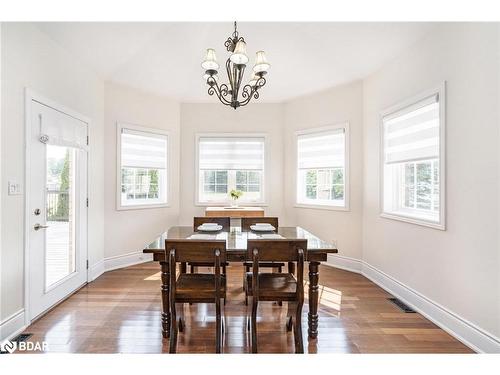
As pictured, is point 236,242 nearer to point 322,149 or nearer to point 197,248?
point 197,248

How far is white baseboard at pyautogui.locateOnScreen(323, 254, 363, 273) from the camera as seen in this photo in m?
3.99

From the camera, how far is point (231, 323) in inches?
96.7

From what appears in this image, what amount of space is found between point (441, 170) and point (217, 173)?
3.40m

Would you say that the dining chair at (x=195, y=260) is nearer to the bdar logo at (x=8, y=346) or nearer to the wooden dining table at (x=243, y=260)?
the wooden dining table at (x=243, y=260)

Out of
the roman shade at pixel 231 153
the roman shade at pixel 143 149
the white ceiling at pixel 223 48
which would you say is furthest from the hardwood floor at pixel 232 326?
the white ceiling at pixel 223 48

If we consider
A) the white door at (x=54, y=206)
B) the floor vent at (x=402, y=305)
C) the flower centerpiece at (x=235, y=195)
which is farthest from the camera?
the flower centerpiece at (x=235, y=195)

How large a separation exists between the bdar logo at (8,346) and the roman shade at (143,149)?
255 centimetres

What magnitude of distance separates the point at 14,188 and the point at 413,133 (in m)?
3.93

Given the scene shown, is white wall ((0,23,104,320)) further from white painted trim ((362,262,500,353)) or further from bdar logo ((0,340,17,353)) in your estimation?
white painted trim ((362,262,500,353))

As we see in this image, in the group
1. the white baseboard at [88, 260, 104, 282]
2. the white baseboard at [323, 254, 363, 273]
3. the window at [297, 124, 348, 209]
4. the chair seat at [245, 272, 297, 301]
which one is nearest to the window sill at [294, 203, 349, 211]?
the window at [297, 124, 348, 209]

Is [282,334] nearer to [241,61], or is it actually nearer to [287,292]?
[287,292]

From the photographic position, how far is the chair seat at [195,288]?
1994mm
